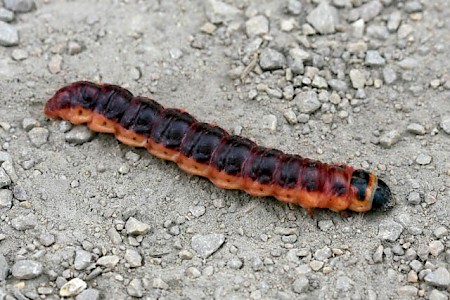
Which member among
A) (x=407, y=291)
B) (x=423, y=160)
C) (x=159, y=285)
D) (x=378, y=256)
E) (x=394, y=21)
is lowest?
(x=159, y=285)

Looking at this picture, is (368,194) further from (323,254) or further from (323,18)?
(323,18)

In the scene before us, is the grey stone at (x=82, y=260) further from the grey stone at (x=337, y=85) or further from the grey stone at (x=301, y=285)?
the grey stone at (x=337, y=85)

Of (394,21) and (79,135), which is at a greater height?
(394,21)

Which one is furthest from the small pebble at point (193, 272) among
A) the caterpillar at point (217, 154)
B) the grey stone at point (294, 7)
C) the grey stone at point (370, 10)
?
the grey stone at point (370, 10)

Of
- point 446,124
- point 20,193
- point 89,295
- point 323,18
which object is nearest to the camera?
point 89,295

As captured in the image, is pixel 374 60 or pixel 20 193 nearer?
pixel 20 193

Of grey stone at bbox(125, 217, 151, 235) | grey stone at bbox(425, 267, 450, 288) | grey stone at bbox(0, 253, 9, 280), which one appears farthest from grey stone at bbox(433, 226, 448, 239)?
grey stone at bbox(0, 253, 9, 280)

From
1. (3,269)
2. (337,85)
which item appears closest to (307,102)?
(337,85)
